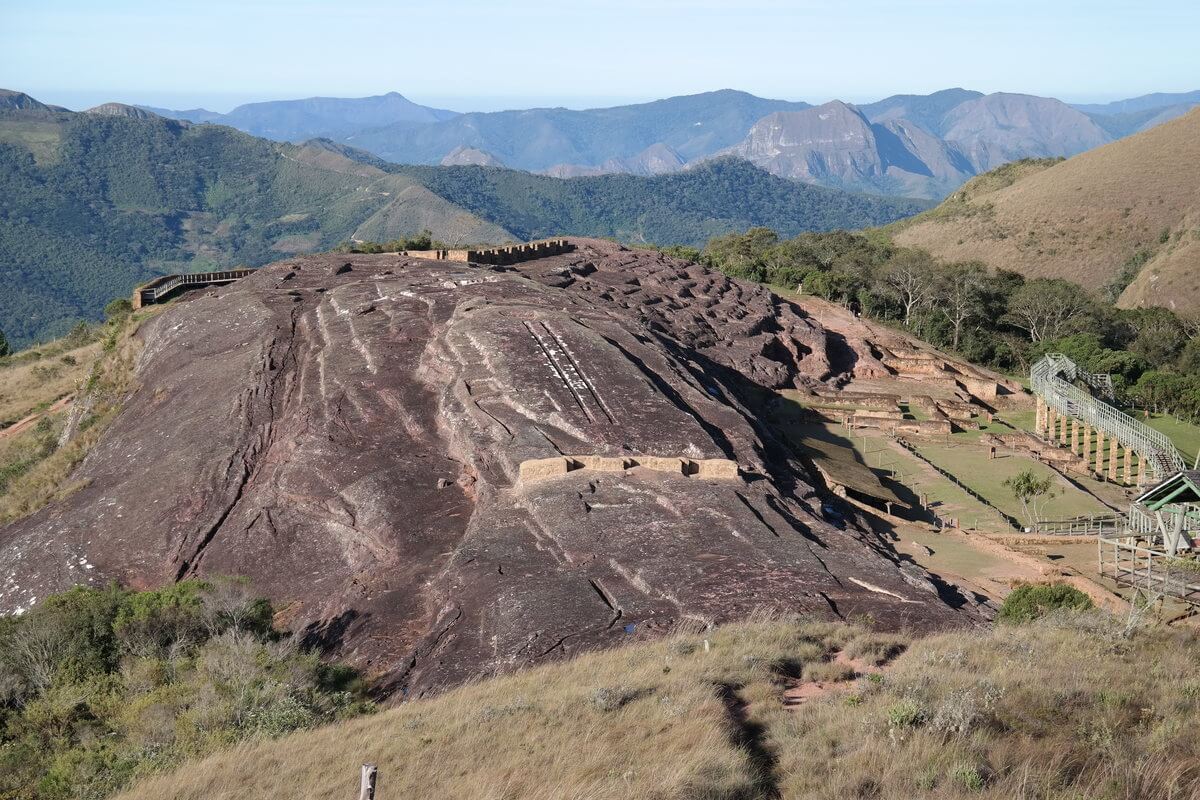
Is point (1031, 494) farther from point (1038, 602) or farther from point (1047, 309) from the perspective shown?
point (1047, 309)

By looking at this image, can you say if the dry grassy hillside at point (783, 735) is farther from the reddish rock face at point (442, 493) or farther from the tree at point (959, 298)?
the tree at point (959, 298)

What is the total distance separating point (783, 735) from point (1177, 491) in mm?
12593

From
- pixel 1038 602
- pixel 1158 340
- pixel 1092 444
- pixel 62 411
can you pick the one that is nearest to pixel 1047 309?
pixel 1158 340

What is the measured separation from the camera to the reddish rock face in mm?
17359

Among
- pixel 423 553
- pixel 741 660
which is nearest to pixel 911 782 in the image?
pixel 741 660

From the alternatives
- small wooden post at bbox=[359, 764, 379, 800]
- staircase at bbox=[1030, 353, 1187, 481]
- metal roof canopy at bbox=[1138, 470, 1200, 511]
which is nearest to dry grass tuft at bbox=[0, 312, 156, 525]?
small wooden post at bbox=[359, 764, 379, 800]

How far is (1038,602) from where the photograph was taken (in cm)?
1897

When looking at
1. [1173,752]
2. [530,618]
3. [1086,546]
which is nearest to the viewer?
[1173,752]

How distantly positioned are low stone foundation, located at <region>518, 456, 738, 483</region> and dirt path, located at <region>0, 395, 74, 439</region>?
2389 cm

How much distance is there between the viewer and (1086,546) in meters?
29.6

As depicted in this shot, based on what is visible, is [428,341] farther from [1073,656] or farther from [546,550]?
[1073,656]

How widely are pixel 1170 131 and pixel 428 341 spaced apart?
10610 centimetres

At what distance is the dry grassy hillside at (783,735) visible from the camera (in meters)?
9.05

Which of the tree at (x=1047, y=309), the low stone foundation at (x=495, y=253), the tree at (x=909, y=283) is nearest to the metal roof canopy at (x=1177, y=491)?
the low stone foundation at (x=495, y=253)
